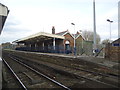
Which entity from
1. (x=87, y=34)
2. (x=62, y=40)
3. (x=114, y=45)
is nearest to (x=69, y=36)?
(x=62, y=40)

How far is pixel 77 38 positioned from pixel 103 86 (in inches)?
1200

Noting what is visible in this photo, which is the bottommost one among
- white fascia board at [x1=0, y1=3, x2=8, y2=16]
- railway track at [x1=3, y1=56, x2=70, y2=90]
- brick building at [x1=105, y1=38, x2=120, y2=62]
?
railway track at [x1=3, y1=56, x2=70, y2=90]

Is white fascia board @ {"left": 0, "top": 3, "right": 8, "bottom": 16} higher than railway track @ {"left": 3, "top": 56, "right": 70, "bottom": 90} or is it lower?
higher

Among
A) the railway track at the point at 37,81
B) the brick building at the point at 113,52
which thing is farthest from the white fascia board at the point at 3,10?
the brick building at the point at 113,52

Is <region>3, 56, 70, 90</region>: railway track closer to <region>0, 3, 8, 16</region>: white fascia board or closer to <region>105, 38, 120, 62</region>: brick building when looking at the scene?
<region>0, 3, 8, 16</region>: white fascia board

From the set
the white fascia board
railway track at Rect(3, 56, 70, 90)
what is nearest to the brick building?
railway track at Rect(3, 56, 70, 90)

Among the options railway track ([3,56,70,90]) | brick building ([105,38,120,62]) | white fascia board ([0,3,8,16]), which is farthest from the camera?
brick building ([105,38,120,62])

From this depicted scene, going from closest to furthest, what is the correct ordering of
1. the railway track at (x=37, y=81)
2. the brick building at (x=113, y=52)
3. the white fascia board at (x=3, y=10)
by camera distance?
the railway track at (x=37, y=81), the white fascia board at (x=3, y=10), the brick building at (x=113, y=52)

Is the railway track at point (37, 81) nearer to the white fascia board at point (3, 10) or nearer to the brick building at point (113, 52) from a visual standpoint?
the white fascia board at point (3, 10)

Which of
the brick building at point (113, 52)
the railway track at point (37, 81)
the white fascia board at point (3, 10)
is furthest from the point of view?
the brick building at point (113, 52)

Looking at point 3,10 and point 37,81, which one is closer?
point 3,10

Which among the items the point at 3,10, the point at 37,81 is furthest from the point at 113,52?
the point at 3,10

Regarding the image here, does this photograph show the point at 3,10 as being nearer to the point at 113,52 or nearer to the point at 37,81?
the point at 37,81

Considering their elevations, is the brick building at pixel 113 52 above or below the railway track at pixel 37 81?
above
